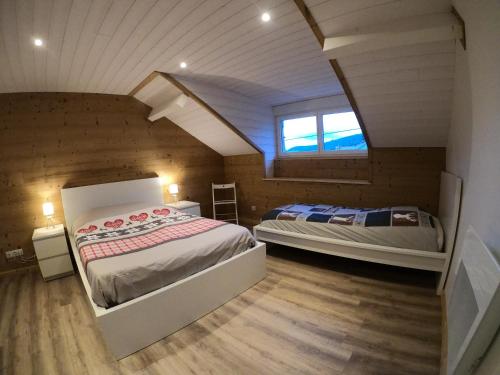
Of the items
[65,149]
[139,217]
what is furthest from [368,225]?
[65,149]

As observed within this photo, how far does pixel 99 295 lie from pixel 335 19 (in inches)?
99.4

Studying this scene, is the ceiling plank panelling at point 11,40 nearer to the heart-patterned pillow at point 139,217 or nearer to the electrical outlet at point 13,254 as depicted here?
the heart-patterned pillow at point 139,217

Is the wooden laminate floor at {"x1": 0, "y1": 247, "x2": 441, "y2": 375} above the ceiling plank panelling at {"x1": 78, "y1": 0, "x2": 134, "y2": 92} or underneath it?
underneath

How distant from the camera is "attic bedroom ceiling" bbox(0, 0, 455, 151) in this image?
1.59 m

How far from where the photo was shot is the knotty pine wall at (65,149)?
3070 mm

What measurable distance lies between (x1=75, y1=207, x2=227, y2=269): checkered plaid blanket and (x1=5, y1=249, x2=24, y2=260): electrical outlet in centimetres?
106

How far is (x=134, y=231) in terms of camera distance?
2.71 metres

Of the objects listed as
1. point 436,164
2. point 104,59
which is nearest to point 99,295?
point 104,59

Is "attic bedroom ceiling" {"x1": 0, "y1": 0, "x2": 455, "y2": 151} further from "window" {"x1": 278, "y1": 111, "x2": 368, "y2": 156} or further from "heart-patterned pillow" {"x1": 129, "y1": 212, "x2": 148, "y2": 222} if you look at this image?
"heart-patterned pillow" {"x1": 129, "y1": 212, "x2": 148, "y2": 222}

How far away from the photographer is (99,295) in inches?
68.0

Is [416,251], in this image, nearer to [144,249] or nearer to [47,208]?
[144,249]

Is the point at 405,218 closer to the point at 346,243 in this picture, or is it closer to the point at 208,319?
the point at 346,243

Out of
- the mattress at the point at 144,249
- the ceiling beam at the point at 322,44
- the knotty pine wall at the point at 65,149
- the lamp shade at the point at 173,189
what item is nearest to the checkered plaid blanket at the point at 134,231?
the mattress at the point at 144,249

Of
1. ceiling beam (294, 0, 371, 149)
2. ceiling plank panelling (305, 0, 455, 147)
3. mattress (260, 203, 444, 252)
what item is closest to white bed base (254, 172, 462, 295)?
mattress (260, 203, 444, 252)
